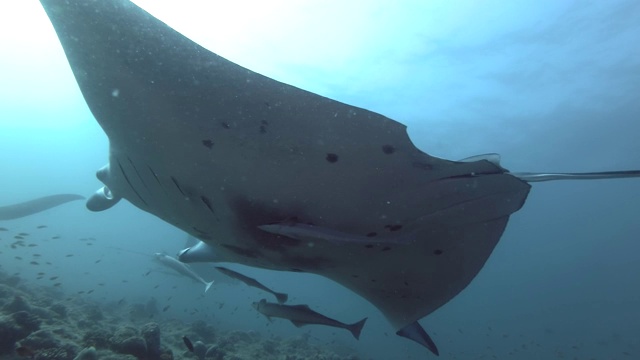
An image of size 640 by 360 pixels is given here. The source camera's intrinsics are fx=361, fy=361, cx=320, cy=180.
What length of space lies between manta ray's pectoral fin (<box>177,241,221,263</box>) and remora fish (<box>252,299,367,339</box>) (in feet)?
4.36

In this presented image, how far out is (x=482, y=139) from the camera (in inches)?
976

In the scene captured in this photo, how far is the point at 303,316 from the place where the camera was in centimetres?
469

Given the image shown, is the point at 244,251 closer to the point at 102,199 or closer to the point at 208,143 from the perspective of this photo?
the point at 208,143

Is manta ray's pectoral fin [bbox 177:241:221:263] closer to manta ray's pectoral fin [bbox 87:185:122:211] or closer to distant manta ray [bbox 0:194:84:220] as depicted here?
manta ray's pectoral fin [bbox 87:185:122:211]

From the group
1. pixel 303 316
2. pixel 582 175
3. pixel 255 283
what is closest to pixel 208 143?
pixel 582 175

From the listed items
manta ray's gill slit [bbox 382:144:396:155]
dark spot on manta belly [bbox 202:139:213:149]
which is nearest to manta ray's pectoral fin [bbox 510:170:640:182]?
manta ray's gill slit [bbox 382:144:396:155]

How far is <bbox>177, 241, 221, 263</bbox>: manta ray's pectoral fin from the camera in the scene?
3.94 metres

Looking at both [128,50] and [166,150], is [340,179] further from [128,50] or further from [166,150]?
[128,50]

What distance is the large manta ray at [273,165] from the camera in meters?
1.97

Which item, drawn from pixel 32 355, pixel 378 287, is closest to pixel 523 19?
pixel 378 287

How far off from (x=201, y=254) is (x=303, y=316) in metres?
1.58

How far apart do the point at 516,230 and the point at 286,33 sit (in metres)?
49.2

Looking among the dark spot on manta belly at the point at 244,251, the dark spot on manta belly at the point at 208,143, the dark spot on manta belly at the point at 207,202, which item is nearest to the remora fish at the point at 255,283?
the dark spot on manta belly at the point at 244,251

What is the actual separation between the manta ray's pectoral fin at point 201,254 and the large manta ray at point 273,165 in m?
0.91
